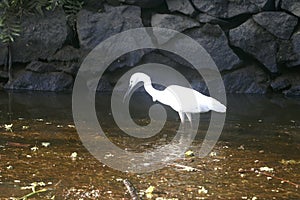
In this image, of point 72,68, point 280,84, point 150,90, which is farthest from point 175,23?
point 150,90

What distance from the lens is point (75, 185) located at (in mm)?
2777

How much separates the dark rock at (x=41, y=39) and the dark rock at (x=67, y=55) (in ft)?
0.23

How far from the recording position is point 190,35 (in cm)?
730

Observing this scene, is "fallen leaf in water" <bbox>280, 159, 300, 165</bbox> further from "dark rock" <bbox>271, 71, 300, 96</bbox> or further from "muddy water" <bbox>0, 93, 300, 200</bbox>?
"dark rock" <bbox>271, 71, 300, 96</bbox>

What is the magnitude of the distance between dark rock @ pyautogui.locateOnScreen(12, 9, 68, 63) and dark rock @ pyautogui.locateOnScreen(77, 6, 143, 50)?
27 cm

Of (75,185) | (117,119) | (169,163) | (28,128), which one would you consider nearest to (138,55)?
(117,119)

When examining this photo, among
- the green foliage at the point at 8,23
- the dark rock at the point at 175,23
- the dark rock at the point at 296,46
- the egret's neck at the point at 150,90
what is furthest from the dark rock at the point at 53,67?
the dark rock at the point at 296,46

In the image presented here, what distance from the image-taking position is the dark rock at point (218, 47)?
7215mm

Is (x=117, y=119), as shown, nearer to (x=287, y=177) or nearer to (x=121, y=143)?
(x=121, y=143)

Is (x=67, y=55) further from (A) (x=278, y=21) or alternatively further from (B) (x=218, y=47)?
(A) (x=278, y=21)

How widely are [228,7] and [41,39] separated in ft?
8.44

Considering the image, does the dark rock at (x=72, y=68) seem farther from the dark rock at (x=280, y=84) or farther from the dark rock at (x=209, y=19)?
the dark rock at (x=280, y=84)

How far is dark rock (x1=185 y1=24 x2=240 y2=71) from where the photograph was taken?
23.7 feet

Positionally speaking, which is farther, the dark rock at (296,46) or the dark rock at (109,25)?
the dark rock at (109,25)
